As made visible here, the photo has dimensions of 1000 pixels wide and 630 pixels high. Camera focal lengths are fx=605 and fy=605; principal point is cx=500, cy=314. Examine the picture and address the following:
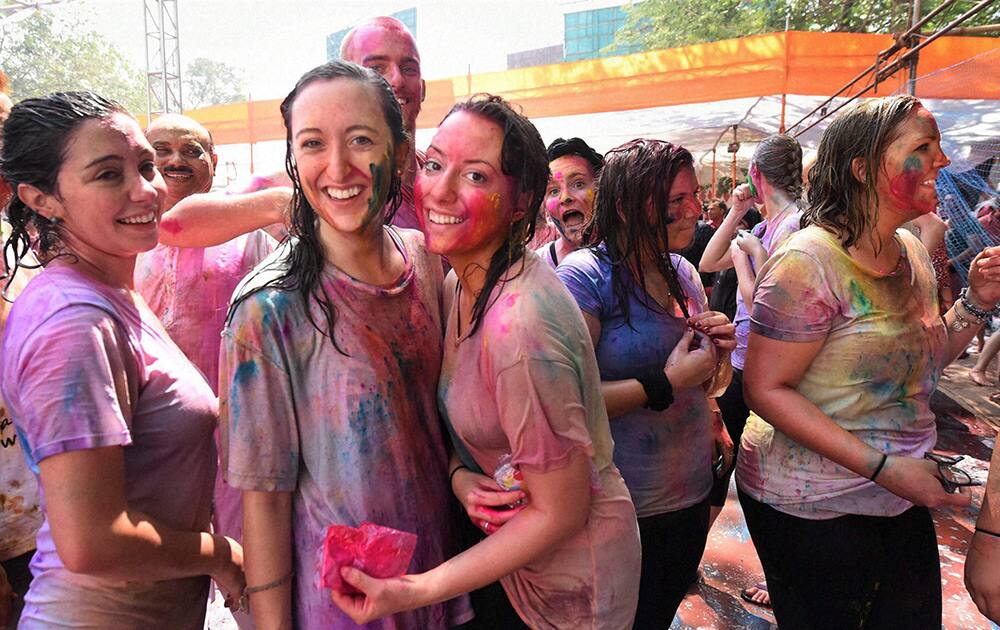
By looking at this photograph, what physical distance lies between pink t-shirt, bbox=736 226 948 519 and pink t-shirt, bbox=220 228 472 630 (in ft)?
3.98

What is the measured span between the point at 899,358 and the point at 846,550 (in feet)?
2.08

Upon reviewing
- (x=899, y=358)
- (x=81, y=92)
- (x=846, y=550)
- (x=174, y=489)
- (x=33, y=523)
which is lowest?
(x=846, y=550)

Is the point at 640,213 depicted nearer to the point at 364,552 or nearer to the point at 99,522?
the point at 364,552

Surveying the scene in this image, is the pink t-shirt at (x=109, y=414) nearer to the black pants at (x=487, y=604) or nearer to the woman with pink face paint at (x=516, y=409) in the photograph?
the woman with pink face paint at (x=516, y=409)

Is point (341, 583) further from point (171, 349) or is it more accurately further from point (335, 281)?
point (171, 349)

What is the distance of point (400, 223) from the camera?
227cm

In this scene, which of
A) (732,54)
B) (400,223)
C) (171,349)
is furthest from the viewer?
(732,54)

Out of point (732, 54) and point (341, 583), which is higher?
point (732, 54)

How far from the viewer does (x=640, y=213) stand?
2113 mm

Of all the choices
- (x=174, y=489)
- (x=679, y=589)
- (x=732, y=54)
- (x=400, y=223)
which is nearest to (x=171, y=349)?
(x=174, y=489)

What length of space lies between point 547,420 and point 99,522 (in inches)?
35.7

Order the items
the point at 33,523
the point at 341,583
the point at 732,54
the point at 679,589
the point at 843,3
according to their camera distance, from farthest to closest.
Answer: the point at 843,3
the point at 732,54
the point at 679,589
the point at 33,523
the point at 341,583

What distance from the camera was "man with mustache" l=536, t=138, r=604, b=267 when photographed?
283cm

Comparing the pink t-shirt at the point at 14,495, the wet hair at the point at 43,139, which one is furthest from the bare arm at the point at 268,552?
the pink t-shirt at the point at 14,495
